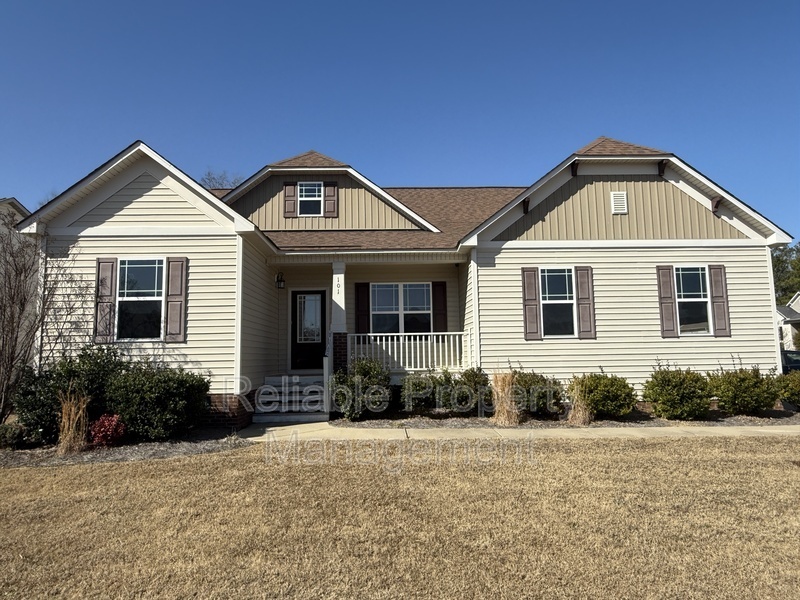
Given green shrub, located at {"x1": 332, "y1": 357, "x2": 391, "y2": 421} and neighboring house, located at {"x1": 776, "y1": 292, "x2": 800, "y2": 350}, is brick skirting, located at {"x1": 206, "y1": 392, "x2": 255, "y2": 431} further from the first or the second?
neighboring house, located at {"x1": 776, "y1": 292, "x2": 800, "y2": 350}

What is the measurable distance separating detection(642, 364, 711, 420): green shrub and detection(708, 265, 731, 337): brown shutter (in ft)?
6.12

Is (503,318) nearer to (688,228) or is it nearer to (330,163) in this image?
(688,228)

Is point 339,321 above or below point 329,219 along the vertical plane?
below

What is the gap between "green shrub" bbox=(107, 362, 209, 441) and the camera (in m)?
8.09

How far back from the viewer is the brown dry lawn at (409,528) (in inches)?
139

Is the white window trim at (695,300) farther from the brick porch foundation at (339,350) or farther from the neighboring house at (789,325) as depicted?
the neighboring house at (789,325)

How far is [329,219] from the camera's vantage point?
13.4 metres

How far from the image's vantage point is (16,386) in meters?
8.52

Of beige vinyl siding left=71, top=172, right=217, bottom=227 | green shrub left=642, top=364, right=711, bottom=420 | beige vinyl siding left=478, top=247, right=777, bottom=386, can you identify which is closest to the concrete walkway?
green shrub left=642, top=364, right=711, bottom=420

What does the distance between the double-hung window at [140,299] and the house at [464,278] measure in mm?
26

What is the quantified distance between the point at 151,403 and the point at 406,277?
6.78 meters

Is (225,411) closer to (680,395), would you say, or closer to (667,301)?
(680,395)

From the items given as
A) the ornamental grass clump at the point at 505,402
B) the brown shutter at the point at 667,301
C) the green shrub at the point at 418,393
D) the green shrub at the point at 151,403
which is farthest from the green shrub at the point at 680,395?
the green shrub at the point at 151,403

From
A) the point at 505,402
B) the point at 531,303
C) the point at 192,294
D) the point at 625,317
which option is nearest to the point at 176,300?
the point at 192,294
